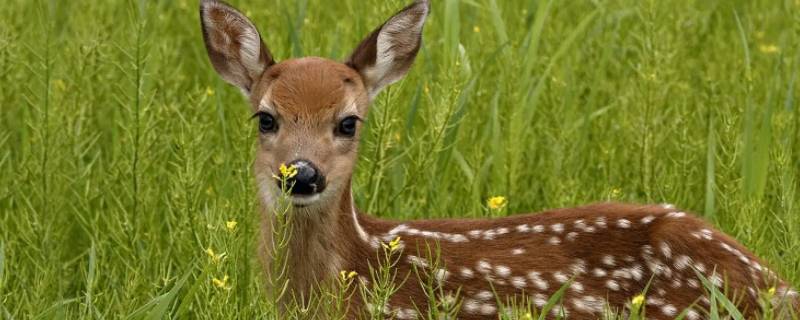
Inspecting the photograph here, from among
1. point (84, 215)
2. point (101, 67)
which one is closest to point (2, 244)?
point (84, 215)

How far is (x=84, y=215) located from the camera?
626cm

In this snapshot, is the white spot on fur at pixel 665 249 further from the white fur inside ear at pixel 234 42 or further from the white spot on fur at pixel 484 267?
the white fur inside ear at pixel 234 42

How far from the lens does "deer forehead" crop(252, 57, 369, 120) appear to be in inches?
210

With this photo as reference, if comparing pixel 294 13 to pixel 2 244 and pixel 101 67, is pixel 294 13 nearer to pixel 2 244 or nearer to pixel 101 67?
pixel 101 67

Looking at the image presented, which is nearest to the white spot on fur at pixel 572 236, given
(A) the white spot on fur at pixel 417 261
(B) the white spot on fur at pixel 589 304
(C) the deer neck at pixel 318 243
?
(B) the white spot on fur at pixel 589 304

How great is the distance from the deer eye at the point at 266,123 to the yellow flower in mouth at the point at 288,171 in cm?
29

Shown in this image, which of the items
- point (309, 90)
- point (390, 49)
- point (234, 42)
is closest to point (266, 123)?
point (309, 90)

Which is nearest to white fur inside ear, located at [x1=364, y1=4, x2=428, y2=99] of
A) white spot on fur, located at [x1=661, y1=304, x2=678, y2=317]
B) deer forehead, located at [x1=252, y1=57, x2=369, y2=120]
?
deer forehead, located at [x1=252, y1=57, x2=369, y2=120]

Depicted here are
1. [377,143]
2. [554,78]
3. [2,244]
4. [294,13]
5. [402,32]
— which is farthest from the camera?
[294,13]

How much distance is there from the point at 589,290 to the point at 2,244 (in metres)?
1.84

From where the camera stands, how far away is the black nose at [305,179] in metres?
5.08

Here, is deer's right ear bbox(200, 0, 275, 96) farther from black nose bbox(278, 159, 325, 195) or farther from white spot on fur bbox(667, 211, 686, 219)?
white spot on fur bbox(667, 211, 686, 219)

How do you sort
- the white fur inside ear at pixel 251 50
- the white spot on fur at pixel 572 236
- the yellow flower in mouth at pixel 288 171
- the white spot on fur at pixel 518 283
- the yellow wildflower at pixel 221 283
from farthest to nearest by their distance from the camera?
the white fur inside ear at pixel 251 50
the white spot on fur at pixel 572 236
the white spot on fur at pixel 518 283
the yellow flower in mouth at pixel 288 171
the yellow wildflower at pixel 221 283

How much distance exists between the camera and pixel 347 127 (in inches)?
214
